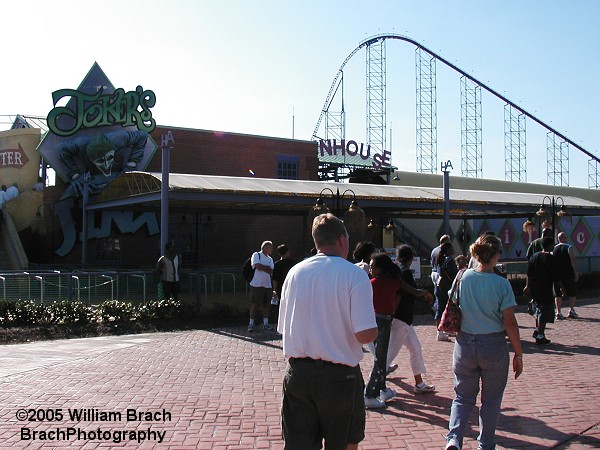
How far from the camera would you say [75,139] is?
2912 cm

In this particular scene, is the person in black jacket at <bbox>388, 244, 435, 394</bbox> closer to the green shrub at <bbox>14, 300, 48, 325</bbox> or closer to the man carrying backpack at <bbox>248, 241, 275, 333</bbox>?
the man carrying backpack at <bbox>248, 241, 275, 333</bbox>

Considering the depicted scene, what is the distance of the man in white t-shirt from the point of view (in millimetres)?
4098

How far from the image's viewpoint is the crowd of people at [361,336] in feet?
13.5

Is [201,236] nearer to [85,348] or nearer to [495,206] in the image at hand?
[495,206]

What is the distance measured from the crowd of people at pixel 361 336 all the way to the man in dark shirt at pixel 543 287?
378 cm

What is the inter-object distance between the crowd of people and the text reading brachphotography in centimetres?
185

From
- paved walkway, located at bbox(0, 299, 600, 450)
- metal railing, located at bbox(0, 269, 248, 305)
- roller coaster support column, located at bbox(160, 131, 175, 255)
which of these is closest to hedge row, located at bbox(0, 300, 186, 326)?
metal railing, located at bbox(0, 269, 248, 305)

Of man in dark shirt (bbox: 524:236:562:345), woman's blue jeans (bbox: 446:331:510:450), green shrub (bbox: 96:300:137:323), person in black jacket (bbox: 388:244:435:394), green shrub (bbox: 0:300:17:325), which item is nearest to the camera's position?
woman's blue jeans (bbox: 446:331:510:450)

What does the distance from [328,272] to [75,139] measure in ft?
88.3

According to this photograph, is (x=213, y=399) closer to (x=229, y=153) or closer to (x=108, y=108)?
(x=108, y=108)

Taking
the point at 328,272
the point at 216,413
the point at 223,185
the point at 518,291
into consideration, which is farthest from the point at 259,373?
the point at 518,291

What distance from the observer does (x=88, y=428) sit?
21.7 feet

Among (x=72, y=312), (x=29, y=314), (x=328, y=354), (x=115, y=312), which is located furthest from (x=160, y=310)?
(x=328, y=354)

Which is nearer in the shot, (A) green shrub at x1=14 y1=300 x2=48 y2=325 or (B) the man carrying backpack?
(B) the man carrying backpack
